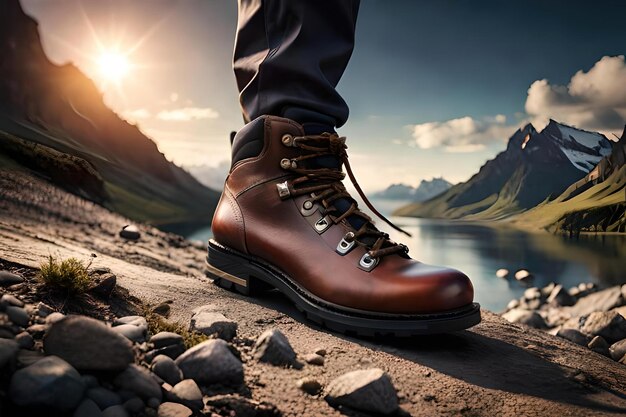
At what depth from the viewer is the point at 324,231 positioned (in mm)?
2137

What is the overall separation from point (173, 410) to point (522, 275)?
7806mm

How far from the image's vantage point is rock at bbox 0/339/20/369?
3.50ft

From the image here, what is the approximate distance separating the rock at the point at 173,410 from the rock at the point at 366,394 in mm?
416

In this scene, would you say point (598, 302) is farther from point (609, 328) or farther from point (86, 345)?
point (86, 345)

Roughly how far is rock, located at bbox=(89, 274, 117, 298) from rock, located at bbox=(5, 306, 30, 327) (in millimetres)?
375

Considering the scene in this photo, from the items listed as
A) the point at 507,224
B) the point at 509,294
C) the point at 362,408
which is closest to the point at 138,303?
the point at 362,408

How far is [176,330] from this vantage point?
1.62m

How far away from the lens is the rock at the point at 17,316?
131 cm

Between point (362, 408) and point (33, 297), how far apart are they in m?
1.11

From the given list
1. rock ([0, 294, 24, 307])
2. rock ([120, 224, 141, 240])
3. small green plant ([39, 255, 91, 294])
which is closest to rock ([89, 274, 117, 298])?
small green plant ([39, 255, 91, 294])

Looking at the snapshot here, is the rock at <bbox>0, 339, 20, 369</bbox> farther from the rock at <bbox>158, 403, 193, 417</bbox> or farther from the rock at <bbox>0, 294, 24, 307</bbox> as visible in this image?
the rock at <bbox>158, 403, 193, 417</bbox>

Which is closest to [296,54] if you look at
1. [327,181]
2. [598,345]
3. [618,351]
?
[327,181]

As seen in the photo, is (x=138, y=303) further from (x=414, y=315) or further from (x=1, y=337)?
(x=414, y=315)

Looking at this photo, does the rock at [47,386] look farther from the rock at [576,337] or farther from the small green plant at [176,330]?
the rock at [576,337]
